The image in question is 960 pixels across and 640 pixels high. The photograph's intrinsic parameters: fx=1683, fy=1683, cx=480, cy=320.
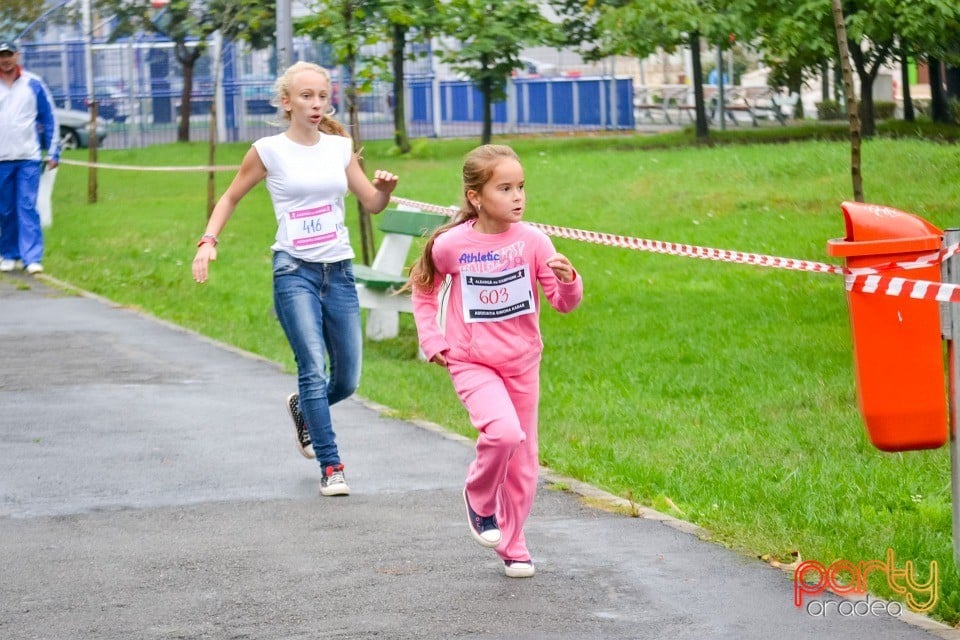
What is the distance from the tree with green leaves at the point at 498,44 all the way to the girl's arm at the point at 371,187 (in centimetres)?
2524

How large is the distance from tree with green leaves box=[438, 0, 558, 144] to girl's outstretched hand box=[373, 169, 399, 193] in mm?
25482

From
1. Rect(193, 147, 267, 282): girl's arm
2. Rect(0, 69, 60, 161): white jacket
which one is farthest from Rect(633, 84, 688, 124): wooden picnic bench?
Rect(193, 147, 267, 282): girl's arm

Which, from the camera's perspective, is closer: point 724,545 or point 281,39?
point 724,545

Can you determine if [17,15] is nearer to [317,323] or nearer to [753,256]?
[753,256]

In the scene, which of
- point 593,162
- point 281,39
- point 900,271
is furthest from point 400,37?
point 900,271

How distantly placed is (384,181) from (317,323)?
0.70 meters

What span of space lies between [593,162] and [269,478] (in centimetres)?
1932

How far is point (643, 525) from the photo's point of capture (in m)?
6.47

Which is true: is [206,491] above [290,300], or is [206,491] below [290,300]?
below

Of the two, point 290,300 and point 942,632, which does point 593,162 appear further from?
point 942,632

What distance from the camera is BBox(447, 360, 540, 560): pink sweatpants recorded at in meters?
5.56

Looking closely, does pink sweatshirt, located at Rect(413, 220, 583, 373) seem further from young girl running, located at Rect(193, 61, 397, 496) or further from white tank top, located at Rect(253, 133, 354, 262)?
white tank top, located at Rect(253, 133, 354, 262)

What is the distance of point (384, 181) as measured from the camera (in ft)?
22.9

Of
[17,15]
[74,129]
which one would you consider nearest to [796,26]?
[74,129]
